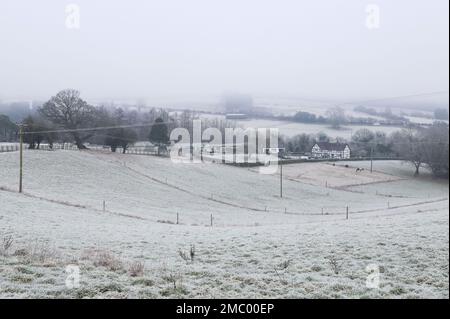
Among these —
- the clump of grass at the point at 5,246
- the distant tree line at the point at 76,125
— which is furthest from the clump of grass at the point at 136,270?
the distant tree line at the point at 76,125

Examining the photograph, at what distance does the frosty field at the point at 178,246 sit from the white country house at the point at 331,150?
2603 millimetres

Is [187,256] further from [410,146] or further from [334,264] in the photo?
[410,146]

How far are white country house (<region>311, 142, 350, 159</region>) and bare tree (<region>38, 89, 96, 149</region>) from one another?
20.4m

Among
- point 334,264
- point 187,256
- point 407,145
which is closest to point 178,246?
point 187,256

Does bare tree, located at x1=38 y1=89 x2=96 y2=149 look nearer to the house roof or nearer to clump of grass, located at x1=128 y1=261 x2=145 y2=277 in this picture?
the house roof

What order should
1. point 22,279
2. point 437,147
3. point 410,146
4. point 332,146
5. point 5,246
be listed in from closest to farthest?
point 22,279
point 5,246
point 437,147
point 410,146
point 332,146

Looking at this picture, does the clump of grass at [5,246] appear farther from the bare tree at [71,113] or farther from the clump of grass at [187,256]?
the bare tree at [71,113]

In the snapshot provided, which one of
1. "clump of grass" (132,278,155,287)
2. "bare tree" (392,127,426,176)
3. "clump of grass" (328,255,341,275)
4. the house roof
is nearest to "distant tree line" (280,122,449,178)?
"bare tree" (392,127,426,176)

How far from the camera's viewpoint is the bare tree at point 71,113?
105 feet

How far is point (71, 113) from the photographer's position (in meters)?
32.4

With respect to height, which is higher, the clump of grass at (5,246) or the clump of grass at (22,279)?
the clump of grass at (22,279)

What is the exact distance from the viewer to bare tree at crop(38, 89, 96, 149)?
3186 cm

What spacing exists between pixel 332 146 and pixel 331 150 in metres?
0.42
